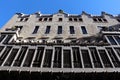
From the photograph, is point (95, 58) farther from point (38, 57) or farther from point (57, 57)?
point (38, 57)

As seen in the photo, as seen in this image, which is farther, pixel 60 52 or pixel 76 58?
pixel 60 52

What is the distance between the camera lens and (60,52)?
1888 centimetres

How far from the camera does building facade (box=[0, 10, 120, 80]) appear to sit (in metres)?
15.2

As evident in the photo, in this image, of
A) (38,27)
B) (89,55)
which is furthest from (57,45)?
(38,27)

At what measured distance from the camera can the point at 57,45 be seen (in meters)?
20.1

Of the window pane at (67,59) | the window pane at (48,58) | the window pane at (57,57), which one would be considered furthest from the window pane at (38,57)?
the window pane at (67,59)

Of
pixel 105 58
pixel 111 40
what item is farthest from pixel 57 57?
pixel 111 40

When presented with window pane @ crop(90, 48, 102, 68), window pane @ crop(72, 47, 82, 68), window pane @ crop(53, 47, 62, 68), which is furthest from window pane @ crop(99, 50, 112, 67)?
window pane @ crop(53, 47, 62, 68)

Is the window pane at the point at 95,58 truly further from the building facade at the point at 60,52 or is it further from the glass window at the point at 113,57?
the glass window at the point at 113,57

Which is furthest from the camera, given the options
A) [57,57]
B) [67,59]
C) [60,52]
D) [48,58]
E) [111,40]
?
[111,40]

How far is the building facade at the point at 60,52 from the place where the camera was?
49.9 ft

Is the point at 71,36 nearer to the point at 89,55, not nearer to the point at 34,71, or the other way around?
the point at 89,55

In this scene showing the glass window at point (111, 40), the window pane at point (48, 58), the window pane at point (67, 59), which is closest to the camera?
the window pane at point (67, 59)
